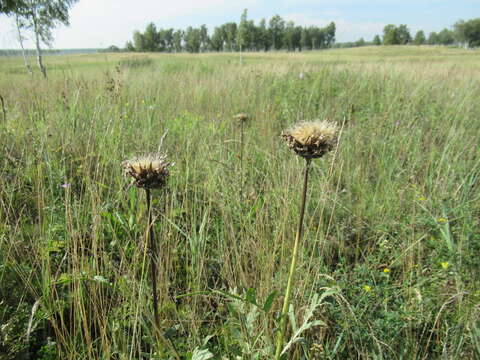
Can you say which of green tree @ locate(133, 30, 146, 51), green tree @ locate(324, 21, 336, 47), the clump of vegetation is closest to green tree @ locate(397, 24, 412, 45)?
green tree @ locate(324, 21, 336, 47)

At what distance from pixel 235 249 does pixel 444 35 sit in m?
126

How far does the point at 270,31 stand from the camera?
7994 centimetres

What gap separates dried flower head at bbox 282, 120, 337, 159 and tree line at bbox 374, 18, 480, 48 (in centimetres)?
9803

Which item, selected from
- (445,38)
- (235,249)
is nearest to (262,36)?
(445,38)

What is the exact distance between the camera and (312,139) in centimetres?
97

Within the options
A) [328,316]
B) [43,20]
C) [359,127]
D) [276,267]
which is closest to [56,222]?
[276,267]

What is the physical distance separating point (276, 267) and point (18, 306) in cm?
120

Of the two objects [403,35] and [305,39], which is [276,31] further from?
[403,35]

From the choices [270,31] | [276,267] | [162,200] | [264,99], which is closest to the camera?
[276,267]

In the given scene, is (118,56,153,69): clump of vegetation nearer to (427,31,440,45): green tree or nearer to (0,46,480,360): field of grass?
(0,46,480,360): field of grass

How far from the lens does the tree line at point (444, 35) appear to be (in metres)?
77.8

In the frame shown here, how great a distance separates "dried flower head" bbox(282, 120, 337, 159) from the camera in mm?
969

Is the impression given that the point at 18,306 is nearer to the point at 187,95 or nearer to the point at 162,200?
the point at 162,200

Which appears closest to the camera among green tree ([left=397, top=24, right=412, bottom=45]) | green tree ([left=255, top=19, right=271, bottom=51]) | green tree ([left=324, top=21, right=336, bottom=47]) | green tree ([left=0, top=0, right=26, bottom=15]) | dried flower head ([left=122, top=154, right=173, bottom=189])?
dried flower head ([left=122, top=154, right=173, bottom=189])
